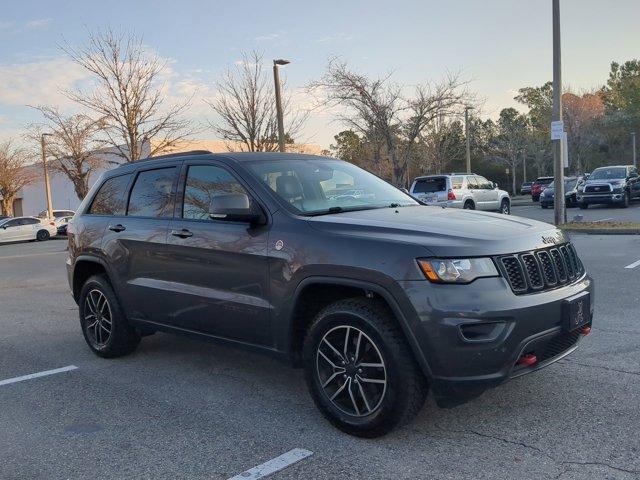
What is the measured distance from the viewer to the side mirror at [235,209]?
4.05 m

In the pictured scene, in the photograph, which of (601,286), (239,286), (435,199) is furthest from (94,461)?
(435,199)

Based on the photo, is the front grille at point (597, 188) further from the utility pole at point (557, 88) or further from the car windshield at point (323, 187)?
the car windshield at point (323, 187)

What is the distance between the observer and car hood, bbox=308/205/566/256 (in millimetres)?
3422

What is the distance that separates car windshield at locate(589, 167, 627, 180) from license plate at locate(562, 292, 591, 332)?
77.3 ft

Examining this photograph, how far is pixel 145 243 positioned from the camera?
5.03 metres

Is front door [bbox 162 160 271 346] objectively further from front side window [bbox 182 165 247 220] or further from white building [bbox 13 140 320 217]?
white building [bbox 13 140 320 217]

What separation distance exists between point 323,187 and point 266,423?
1.77 m

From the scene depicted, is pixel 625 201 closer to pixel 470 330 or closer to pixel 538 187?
pixel 538 187

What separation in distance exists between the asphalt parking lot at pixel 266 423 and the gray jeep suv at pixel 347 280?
33 centimetres

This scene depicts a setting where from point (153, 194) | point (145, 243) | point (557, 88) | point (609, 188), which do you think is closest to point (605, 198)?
point (609, 188)

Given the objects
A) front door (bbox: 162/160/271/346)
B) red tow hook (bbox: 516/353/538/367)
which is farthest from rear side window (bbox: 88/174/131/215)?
red tow hook (bbox: 516/353/538/367)

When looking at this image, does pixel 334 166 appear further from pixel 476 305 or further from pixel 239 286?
pixel 476 305

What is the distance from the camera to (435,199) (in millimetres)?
19750

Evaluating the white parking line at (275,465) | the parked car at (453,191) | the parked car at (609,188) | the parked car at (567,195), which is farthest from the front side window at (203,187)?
the parked car at (567,195)
